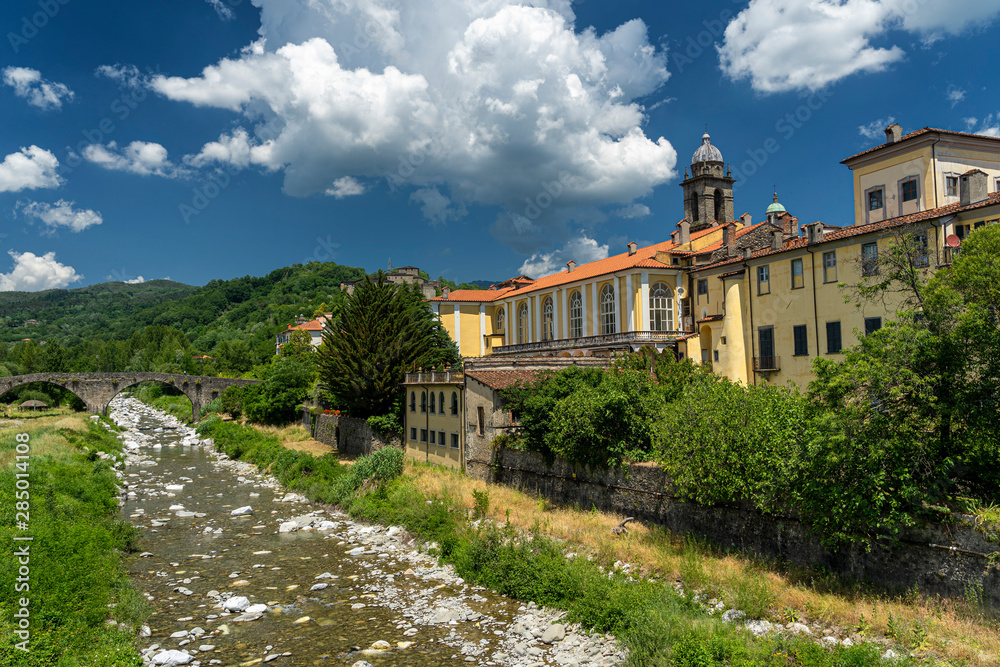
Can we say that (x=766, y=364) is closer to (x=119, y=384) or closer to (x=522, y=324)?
(x=522, y=324)

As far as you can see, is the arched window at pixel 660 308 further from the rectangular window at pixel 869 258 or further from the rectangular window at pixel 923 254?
the rectangular window at pixel 923 254

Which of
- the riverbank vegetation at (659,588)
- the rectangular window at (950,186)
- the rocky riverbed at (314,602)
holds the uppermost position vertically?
the rectangular window at (950,186)

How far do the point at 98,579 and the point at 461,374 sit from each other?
19602 mm

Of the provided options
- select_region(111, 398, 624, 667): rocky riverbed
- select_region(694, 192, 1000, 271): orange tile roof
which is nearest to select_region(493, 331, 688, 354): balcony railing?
select_region(694, 192, 1000, 271): orange tile roof

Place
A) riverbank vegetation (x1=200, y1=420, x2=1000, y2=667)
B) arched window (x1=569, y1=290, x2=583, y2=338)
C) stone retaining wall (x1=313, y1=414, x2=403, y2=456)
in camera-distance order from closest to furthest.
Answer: riverbank vegetation (x1=200, y1=420, x2=1000, y2=667) → stone retaining wall (x1=313, y1=414, x2=403, y2=456) → arched window (x1=569, y1=290, x2=583, y2=338)

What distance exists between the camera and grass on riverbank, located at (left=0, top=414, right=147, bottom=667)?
1343 cm

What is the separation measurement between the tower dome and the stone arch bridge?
61358mm

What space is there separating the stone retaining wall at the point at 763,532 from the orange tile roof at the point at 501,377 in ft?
11.4

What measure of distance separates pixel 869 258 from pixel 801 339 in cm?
594

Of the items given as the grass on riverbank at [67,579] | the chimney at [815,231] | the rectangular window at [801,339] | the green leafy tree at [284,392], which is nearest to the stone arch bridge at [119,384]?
the green leafy tree at [284,392]

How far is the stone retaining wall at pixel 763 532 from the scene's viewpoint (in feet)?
42.2

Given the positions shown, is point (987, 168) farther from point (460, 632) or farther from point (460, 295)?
point (460, 295)

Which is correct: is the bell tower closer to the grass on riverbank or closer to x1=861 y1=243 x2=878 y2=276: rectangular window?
x1=861 y1=243 x2=878 y2=276: rectangular window

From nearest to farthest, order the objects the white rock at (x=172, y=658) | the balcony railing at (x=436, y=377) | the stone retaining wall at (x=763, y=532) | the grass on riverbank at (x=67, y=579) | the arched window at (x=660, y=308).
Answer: the stone retaining wall at (x=763, y=532)
the grass on riverbank at (x=67, y=579)
the white rock at (x=172, y=658)
the balcony railing at (x=436, y=377)
the arched window at (x=660, y=308)
